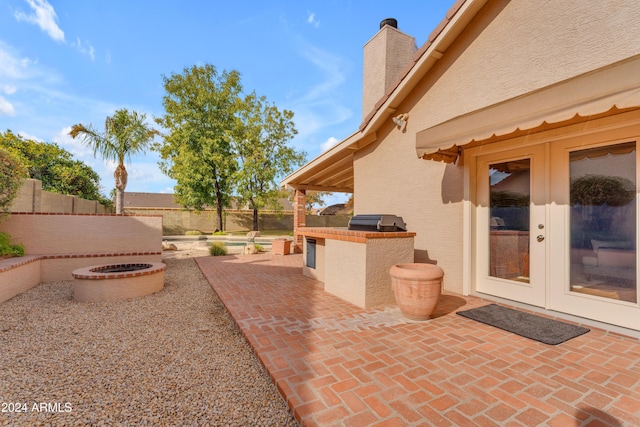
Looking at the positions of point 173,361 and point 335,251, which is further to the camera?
point 335,251

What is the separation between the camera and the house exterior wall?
4.84m

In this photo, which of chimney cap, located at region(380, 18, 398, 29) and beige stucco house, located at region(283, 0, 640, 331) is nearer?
beige stucco house, located at region(283, 0, 640, 331)

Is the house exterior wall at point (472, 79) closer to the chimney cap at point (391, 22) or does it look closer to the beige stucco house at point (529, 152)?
the beige stucco house at point (529, 152)

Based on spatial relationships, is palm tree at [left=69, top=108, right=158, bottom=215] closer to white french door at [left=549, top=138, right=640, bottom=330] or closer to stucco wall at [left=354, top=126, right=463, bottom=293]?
stucco wall at [left=354, top=126, right=463, bottom=293]

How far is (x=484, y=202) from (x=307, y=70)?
1547cm

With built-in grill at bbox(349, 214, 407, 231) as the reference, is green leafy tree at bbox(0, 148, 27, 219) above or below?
above

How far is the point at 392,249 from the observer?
6230 mm

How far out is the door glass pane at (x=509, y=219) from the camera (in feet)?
19.3

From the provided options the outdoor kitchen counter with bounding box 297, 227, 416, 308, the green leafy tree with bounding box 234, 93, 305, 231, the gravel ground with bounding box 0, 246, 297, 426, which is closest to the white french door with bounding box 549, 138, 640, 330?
the outdoor kitchen counter with bounding box 297, 227, 416, 308

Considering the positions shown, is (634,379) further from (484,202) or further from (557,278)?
(484,202)

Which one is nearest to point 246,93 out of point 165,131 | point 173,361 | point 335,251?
point 165,131

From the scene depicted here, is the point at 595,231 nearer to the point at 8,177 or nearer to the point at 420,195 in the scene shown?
the point at 420,195

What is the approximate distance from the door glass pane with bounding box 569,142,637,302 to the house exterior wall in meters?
1.70

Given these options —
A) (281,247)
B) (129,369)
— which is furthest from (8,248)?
(281,247)
